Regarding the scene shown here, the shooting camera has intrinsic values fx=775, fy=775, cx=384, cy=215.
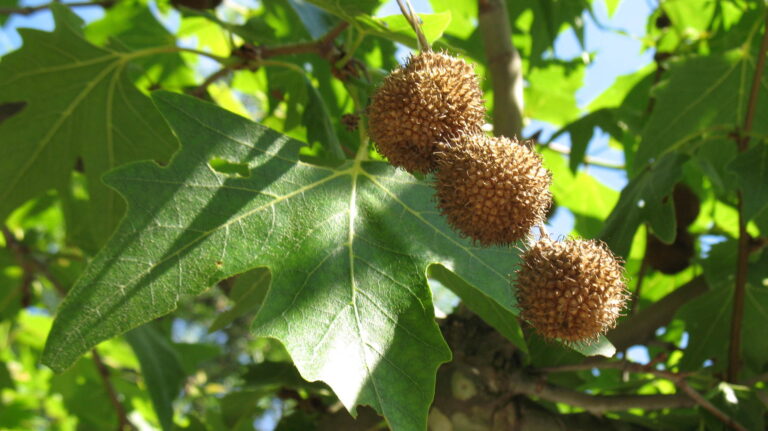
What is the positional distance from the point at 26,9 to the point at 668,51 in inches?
118

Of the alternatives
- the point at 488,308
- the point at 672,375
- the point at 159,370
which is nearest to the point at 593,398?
the point at 672,375

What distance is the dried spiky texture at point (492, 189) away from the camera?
1.66m

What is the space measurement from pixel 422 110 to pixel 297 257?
0.46 meters

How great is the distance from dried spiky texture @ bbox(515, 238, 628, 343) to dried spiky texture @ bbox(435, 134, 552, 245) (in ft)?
0.27

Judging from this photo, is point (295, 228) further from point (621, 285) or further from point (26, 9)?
point (26, 9)

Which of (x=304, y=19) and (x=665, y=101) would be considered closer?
(x=304, y=19)

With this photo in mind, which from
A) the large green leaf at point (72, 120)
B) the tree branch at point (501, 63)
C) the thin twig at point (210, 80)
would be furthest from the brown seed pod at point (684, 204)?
the large green leaf at point (72, 120)

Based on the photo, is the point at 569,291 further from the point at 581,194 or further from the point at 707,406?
the point at 581,194

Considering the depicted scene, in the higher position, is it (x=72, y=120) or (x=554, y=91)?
(x=72, y=120)

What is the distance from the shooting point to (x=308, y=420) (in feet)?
9.47

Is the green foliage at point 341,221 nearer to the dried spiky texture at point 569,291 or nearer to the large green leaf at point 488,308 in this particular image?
the large green leaf at point 488,308

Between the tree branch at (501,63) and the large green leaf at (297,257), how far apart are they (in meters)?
1.01

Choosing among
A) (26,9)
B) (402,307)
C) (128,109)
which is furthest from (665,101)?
(26,9)

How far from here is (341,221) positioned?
1.95 meters
